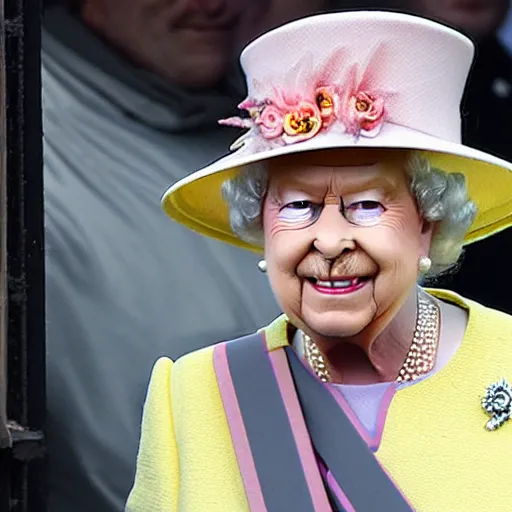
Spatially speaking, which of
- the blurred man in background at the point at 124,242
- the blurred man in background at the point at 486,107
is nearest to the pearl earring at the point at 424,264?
the blurred man in background at the point at 486,107

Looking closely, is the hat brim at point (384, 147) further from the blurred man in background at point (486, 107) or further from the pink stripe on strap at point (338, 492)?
the blurred man in background at point (486, 107)

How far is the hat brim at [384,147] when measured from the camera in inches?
72.6

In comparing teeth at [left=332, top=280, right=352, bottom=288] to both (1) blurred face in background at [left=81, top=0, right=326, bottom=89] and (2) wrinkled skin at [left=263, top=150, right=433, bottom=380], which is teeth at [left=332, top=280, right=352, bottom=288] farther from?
(1) blurred face in background at [left=81, top=0, right=326, bottom=89]

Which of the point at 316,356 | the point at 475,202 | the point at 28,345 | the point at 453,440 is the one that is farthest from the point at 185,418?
the point at 28,345

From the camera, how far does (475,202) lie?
2.05 m

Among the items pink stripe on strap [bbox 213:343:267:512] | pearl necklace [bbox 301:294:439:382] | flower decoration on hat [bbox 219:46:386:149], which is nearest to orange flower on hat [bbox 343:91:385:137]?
flower decoration on hat [bbox 219:46:386:149]

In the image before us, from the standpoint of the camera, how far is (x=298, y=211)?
6.24ft

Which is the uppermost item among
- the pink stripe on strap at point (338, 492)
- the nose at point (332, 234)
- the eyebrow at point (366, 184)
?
the eyebrow at point (366, 184)

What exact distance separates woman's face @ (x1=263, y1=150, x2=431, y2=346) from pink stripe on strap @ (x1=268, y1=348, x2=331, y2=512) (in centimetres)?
15

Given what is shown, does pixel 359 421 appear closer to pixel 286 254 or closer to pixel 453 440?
pixel 453 440

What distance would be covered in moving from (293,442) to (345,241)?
1.09 ft

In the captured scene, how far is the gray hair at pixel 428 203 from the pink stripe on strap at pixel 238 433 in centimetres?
20

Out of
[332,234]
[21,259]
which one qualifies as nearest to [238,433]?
[332,234]

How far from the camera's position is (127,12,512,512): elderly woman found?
6.13 ft
